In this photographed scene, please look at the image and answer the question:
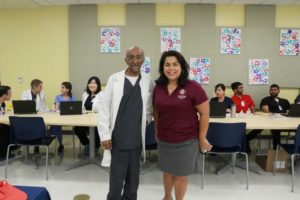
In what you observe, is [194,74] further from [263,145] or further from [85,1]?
[85,1]

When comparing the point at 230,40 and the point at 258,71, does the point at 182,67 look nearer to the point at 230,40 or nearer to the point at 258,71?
the point at 230,40

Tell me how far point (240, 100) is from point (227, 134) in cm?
225

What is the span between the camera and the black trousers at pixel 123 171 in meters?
2.32

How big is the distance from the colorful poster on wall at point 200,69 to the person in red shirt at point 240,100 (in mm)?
618

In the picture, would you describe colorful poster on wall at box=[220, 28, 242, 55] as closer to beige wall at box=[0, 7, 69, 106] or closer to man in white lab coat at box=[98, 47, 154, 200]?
beige wall at box=[0, 7, 69, 106]

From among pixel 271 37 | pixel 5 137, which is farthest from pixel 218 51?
pixel 5 137

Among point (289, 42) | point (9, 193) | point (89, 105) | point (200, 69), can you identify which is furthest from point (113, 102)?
point (289, 42)

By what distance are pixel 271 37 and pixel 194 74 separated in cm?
176

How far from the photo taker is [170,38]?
18.5 ft

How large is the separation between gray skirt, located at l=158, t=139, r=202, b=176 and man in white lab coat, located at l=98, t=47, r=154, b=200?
0.77ft

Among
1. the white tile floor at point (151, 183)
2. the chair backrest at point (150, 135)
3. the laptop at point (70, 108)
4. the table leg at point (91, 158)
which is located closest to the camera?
the white tile floor at point (151, 183)

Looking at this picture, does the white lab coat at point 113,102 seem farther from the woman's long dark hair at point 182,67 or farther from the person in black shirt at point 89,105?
the person in black shirt at point 89,105

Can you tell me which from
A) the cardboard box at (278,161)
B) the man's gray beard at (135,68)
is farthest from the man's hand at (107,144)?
the cardboard box at (278,161)

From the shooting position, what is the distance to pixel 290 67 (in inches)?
222
